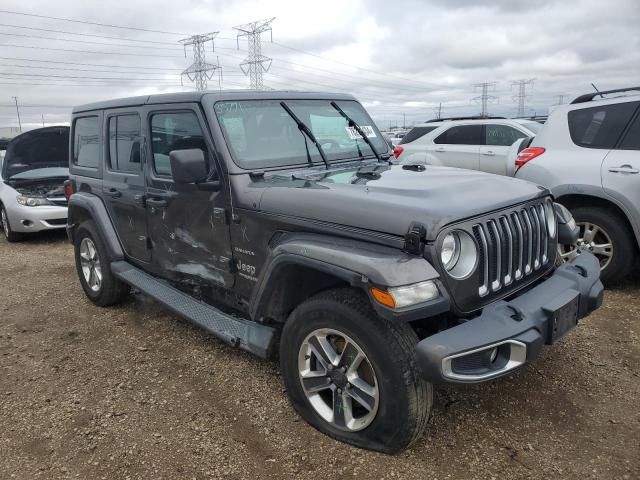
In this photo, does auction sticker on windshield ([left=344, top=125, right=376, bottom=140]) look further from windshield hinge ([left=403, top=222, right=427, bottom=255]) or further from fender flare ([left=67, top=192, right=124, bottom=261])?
fender flare ([left=67, top=192, right=124, bottom=261])

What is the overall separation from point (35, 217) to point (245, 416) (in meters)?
6.68

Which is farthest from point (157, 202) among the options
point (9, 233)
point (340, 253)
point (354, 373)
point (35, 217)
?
point (9, 233)

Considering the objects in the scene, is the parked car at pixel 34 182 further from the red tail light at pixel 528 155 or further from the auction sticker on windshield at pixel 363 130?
the red tail light at pixel 528 155

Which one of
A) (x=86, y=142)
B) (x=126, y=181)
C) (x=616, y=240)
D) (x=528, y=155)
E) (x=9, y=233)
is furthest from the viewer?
(x=9, y=233)

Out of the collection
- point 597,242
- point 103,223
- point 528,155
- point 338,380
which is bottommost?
point 338,380

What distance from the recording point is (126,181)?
14.0ft

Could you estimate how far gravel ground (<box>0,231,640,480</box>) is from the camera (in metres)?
2.65

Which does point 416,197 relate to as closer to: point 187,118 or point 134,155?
point 187,118

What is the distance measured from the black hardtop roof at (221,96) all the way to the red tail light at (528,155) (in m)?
2.05

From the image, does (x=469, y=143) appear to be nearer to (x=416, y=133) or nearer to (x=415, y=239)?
(x=416, y=133)

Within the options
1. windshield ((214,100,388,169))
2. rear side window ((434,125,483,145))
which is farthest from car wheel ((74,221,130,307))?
rear side window ((434,125,483,145))

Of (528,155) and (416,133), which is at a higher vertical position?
(416,133)

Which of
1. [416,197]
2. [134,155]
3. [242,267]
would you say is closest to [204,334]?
[242,267]

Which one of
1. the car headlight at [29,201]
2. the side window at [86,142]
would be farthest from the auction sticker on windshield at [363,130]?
the car headlight at [29,201]
